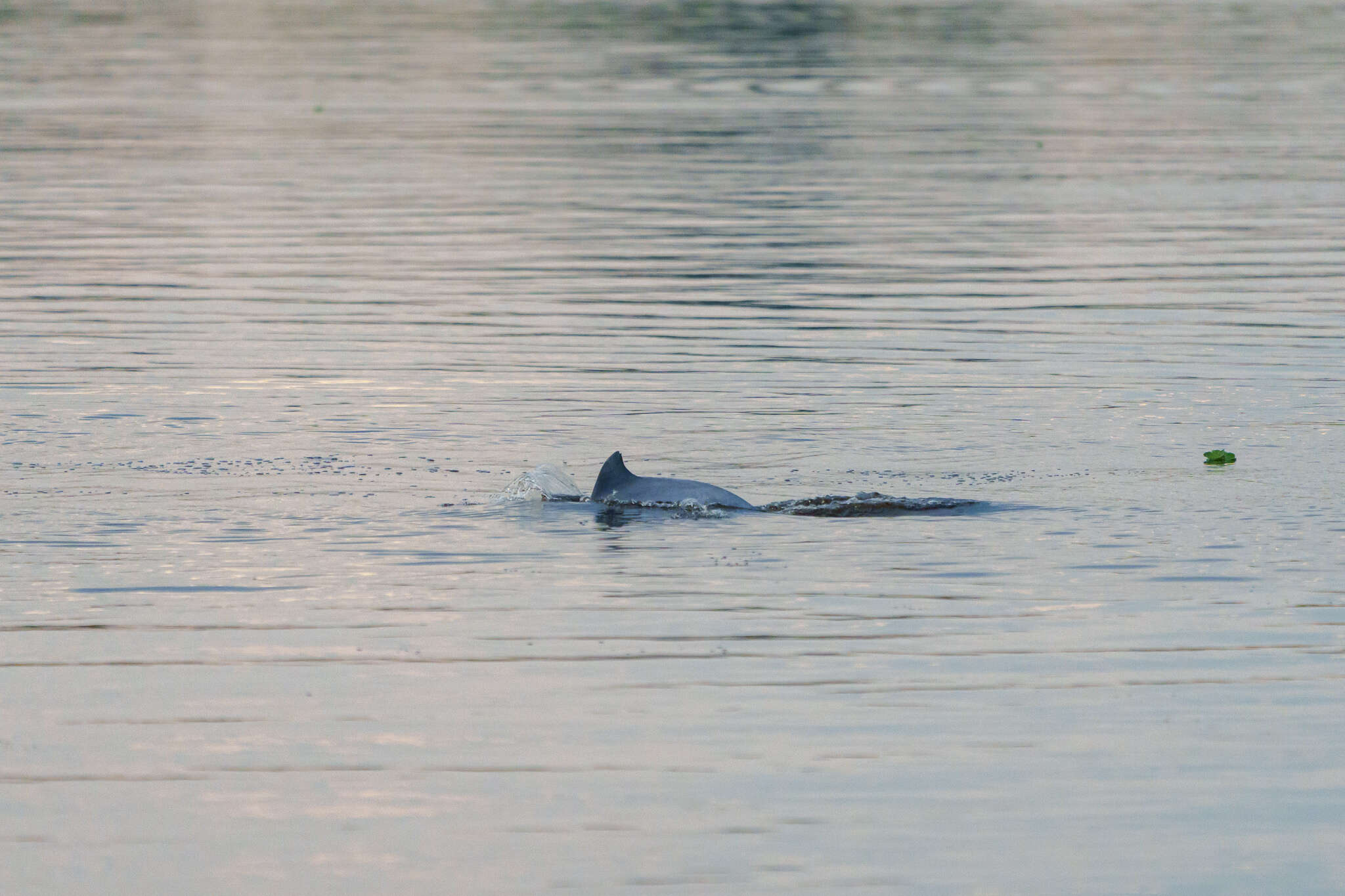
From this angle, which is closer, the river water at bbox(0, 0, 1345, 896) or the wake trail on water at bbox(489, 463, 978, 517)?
the river water at bbox(0, 0, 1345, 896)

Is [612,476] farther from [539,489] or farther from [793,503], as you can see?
[793,503]

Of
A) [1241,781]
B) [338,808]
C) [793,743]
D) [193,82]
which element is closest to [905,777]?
[793,743]

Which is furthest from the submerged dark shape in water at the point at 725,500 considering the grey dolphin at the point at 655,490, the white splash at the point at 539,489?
the white splash at the point at 539,489

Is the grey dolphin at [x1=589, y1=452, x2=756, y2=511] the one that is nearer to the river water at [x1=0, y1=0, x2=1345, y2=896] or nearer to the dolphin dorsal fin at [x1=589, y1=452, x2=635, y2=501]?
the dolphin dorsal fin at [x1=589, y1=452, x2=635, y2=501]

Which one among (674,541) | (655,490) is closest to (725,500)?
(655,490)

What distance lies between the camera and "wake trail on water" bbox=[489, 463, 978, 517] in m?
15.9

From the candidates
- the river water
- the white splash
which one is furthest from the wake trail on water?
the river water

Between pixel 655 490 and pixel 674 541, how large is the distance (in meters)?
0.89

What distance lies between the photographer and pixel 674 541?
1528 centimetres

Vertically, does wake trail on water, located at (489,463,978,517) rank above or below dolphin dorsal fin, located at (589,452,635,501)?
below

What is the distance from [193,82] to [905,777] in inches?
2318

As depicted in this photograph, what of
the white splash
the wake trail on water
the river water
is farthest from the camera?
the white splash

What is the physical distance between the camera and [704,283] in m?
29.1

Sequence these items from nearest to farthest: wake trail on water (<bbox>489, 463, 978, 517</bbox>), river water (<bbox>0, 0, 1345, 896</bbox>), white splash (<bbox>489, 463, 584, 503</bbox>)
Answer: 1. river water (<bbox>0, 0, 1345, 896</bbox>)
2. wake trail on water (<bbox>489, 463, 978, 517</bbox>)
3. white splash (<bbox>489, 463, 584, 503</bbox>)
